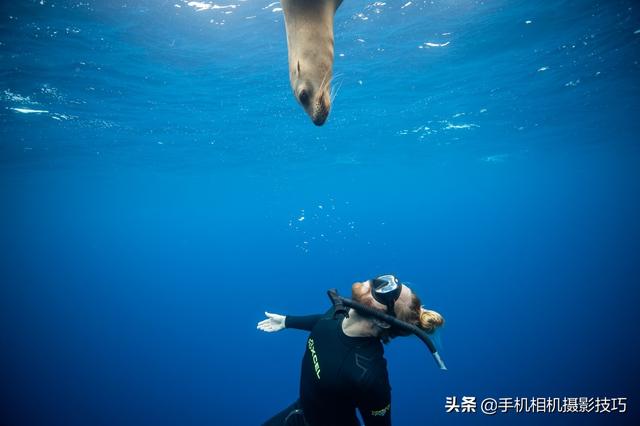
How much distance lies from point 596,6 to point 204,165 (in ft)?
87.4

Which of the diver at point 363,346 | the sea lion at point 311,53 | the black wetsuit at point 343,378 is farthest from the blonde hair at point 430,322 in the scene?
the sea lion at point 311,53

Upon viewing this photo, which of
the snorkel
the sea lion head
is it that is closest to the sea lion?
the sea lion head

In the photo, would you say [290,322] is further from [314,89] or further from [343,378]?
[314,89]

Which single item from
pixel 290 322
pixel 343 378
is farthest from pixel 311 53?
pixel 290 322

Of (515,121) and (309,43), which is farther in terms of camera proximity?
(515,121)

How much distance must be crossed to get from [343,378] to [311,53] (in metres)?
2.36

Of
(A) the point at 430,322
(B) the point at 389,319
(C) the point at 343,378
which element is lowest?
(C) the point at 343,378

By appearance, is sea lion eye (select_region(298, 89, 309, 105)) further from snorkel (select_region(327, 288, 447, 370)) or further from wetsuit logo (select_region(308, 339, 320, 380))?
wetsuit logo (select_region(308, 339, 320, 380))

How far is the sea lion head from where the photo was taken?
1.78m

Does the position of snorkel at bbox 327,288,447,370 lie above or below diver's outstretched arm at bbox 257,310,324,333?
above

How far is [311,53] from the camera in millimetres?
1832

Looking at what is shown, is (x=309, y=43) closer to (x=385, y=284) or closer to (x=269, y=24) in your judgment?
(x=385, y=284)

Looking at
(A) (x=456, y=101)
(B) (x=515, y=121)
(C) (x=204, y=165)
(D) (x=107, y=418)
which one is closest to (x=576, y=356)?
(B) (x=515, y=121)

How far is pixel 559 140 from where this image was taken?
2694 centimetres
